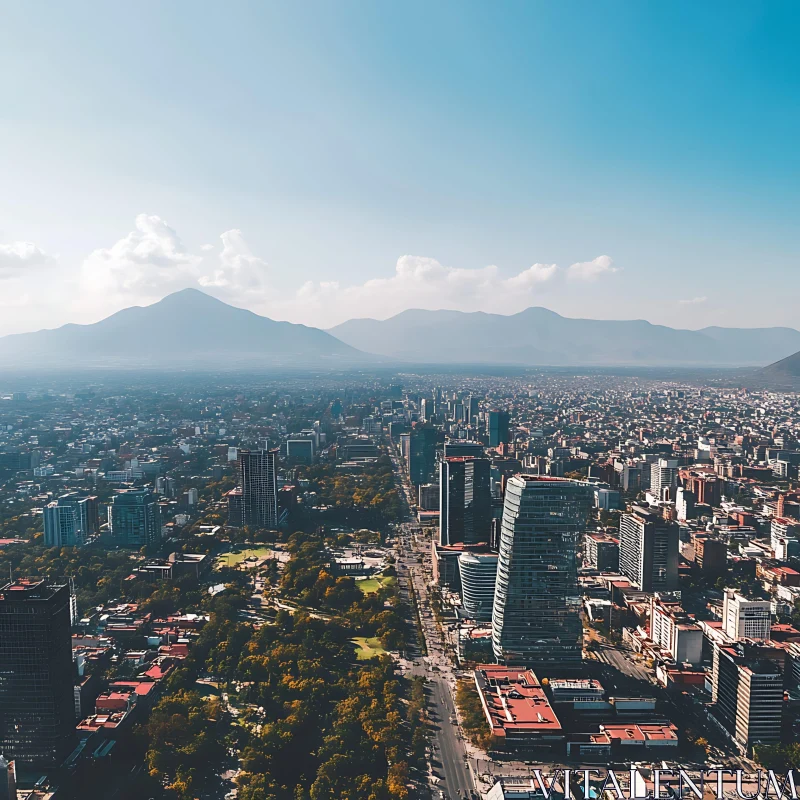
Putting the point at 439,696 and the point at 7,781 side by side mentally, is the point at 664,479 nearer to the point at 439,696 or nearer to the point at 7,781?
the point at 439,696

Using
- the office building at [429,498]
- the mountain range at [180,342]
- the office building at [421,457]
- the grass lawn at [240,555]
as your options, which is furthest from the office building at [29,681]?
the mountain range at [180,342]

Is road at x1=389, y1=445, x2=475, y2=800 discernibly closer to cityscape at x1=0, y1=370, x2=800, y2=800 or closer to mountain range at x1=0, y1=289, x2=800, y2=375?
cityscape at x1=0, y1=370, x2=800, y2=800

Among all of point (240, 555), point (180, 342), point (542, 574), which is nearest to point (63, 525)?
point (240, 555)

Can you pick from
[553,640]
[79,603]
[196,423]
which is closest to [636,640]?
[553,640]

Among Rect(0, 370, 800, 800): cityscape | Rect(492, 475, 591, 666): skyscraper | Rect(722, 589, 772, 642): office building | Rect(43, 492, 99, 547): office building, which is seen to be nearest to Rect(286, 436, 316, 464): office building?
Rect(0, 370, 800, 800): cityscape

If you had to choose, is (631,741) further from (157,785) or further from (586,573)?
(586,573)

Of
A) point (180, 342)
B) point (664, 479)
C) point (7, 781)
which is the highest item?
point (180, 342)
